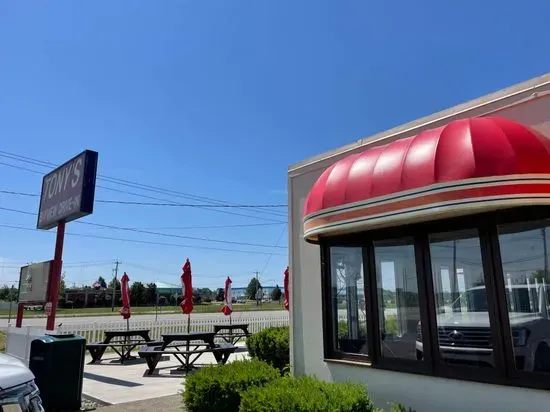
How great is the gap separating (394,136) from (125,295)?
12.9 meters

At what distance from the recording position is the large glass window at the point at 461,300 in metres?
4.98

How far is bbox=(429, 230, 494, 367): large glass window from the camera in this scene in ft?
16.3

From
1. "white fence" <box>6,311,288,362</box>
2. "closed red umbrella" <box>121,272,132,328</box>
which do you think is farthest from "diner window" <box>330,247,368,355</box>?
"closed red umbrella" <box>121,272,132,328</box>

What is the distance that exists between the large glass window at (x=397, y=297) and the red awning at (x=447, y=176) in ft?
→ 2.96

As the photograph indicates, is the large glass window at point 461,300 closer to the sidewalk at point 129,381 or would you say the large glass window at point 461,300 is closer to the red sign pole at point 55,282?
the sidewalk at point 129,381

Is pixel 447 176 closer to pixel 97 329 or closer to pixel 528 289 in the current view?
pixel 528 289

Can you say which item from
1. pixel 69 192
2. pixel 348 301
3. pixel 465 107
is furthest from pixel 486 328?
pixel 69 192

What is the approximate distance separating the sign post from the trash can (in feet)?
12.2

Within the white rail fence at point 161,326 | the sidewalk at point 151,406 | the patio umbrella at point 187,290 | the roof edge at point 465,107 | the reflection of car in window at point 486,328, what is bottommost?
the sidewalk at point 151,406

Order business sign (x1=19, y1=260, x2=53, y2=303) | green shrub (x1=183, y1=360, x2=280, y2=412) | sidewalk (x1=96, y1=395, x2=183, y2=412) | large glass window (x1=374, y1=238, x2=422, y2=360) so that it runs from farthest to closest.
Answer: business sign (x1=19, y1=260, x2=53, y2=303)
sidewalk (x1=96, y1=395, x2=183, y2=412)
green shrub (x1=183, y1=360, x2=280, y2=412)
large glass window (x1=374, y1=238, x2=422, y2=360)

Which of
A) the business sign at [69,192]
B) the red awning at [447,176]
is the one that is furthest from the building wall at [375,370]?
the business sign at [69,192]

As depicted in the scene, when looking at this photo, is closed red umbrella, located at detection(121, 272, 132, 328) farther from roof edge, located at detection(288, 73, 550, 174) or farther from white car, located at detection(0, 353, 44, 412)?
white car, located at detection(0, 353, 44, 412)

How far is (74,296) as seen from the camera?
283ft

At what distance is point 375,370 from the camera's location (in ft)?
19.4
